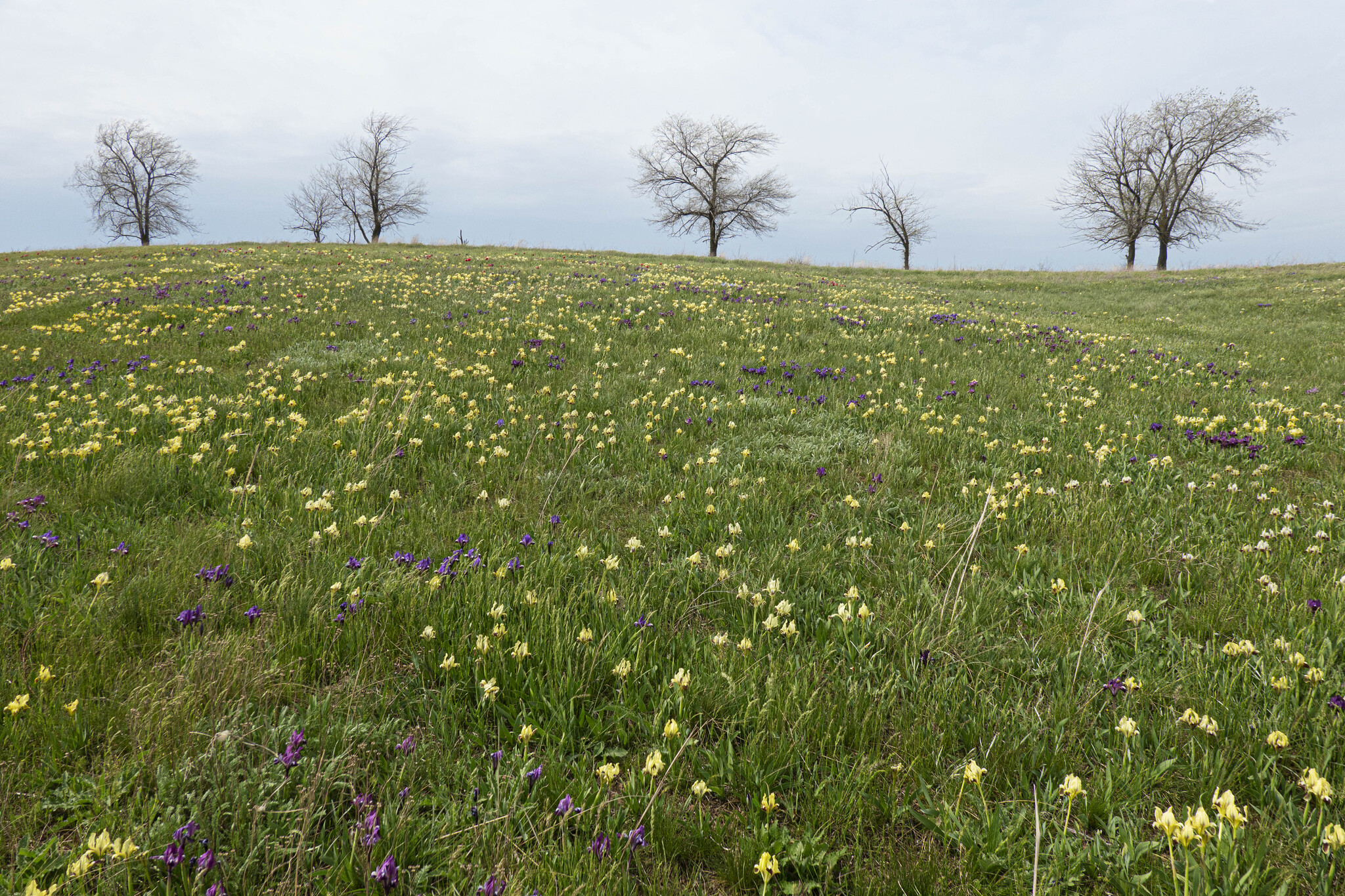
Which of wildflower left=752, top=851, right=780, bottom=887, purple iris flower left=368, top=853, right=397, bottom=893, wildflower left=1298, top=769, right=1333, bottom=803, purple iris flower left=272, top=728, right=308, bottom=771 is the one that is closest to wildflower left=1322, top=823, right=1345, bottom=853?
wildflower left=1298, top=769, right=1333, bottom=803

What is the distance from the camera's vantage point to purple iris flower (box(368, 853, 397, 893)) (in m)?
1.84

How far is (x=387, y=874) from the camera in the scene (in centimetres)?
185

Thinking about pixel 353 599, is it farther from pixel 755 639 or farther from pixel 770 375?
pixel 770 375

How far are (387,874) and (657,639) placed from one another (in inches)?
58.5

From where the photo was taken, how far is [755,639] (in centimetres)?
309

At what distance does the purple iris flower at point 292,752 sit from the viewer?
218 cm

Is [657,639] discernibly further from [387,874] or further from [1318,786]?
[1318,786]

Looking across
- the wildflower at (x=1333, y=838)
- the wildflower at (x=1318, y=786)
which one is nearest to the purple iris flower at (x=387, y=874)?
the wildflower at (x=1333, y=838)

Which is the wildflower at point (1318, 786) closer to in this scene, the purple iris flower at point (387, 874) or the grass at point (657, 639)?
the grass at point (657, 639)

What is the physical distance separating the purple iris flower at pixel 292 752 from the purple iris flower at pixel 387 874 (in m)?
0.57

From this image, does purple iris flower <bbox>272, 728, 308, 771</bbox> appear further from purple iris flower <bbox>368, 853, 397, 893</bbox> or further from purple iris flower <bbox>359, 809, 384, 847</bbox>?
purple iris flower <bbox>368, 853, 397, 893</bbox>

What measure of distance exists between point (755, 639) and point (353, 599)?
214 cm

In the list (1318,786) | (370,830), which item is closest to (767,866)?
(370,830)

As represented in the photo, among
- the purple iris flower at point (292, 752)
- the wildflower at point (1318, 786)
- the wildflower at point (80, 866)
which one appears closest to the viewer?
the wildflower at point (80, 866)
